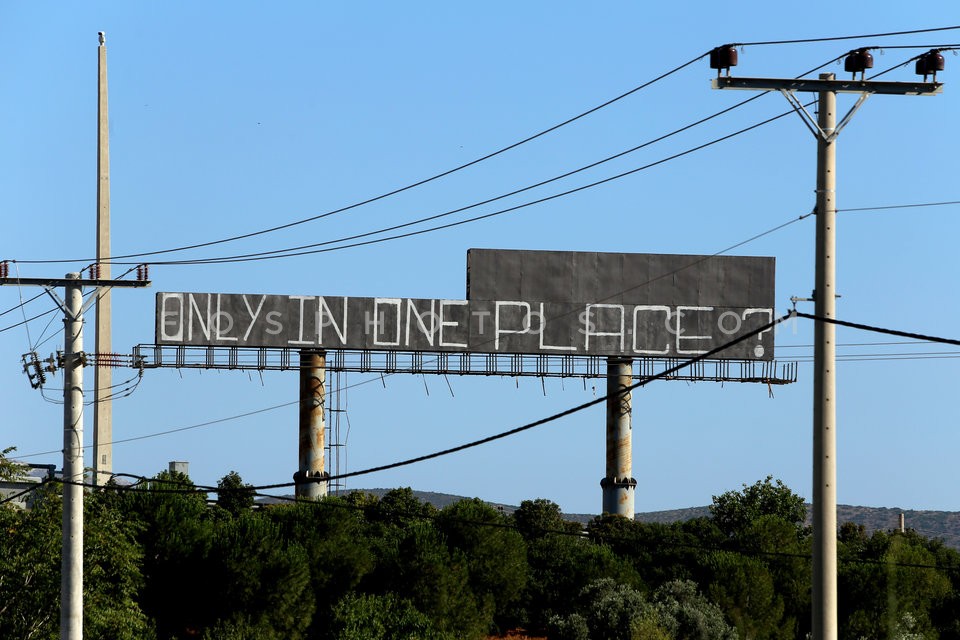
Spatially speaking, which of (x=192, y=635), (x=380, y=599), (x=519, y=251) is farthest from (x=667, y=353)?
(x=192, y=635)

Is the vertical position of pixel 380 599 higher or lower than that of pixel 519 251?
lower

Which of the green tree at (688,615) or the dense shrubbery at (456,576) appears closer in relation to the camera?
the dense shrubbery at (456,576)

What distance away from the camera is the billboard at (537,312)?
230 feet

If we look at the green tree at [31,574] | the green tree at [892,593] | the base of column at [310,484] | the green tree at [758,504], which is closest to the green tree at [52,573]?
the green tree at [31,574]

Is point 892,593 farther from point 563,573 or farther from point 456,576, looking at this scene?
point 456,576

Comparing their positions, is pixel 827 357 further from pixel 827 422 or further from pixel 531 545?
pixel 531 545

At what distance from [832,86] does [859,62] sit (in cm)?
87

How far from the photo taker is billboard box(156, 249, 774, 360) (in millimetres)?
70062

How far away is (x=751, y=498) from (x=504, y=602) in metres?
35.2

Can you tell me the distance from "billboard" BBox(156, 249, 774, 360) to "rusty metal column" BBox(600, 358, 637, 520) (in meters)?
0.96

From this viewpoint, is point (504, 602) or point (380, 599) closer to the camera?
point (380, 599)

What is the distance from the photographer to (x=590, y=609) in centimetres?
6234

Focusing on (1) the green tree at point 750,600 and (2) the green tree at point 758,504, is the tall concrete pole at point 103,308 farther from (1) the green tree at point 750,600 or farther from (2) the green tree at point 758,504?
(2) the green tree at point 758,504

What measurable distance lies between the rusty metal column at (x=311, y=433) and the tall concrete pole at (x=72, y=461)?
38623mm
